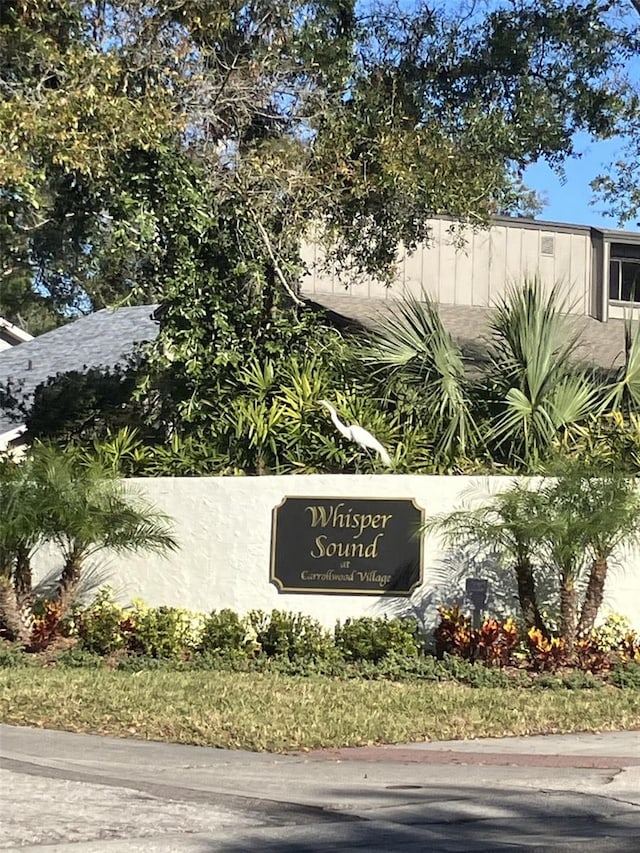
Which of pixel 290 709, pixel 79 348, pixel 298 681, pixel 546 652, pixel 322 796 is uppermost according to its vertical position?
pixel 79 348

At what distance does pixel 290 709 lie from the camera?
35.3ft

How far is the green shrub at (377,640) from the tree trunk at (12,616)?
148 inches

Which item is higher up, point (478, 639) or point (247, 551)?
point (247, 551)

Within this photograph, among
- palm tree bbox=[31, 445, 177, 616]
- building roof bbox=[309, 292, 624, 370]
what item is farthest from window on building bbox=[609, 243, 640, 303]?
palm tree bbox=[31, 445, 177, 616]

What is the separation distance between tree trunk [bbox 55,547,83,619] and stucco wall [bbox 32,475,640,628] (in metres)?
0.81

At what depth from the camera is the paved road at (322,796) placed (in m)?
6.67

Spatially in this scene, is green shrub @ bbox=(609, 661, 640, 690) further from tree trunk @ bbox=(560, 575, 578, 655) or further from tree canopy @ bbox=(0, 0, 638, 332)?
tree canopy @ bbox=(0, 0, 638, 332)

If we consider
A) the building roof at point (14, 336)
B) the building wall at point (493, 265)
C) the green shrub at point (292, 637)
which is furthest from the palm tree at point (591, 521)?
the building roof at point (14, 336)

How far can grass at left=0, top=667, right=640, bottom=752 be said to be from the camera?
9922 millimetres

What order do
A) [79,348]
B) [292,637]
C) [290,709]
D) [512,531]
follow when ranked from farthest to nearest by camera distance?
[79,348], [292,637], [512,531], [290,709]

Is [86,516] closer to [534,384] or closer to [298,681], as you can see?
[298,681]

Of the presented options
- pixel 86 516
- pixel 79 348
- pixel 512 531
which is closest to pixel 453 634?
pixel 512 531

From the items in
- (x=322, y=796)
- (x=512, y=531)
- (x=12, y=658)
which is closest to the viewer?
(x=322, y=796)

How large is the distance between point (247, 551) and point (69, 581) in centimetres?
213
